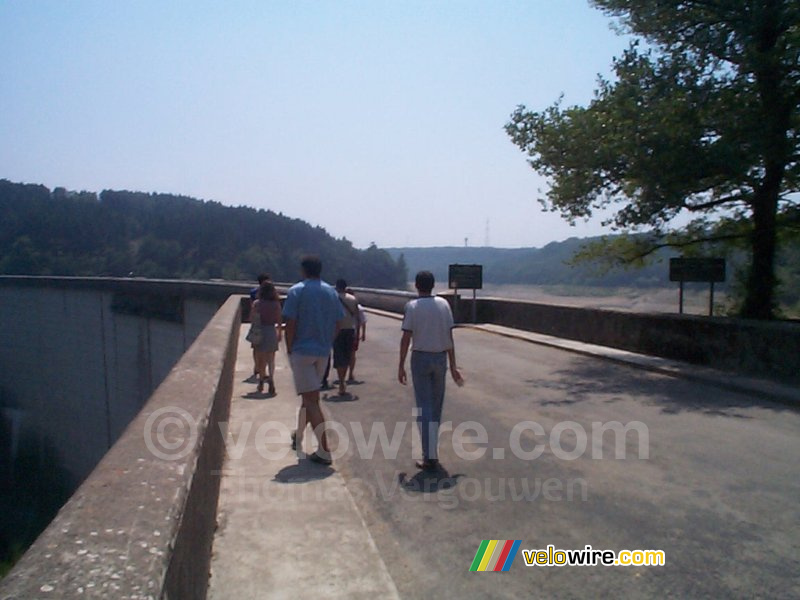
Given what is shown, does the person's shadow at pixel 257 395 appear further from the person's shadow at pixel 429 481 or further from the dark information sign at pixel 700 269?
the dark information sign at pixel 700 269

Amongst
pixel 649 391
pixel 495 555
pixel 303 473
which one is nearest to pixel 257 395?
pixel 303 473

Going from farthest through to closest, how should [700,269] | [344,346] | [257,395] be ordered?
[700,269] → [344,346] → [257,395]

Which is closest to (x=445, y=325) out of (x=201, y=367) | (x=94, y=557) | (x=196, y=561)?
(x=201, y=367)

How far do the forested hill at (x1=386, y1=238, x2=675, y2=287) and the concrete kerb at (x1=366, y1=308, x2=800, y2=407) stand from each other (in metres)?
1.95

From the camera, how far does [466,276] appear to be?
24.9 meters

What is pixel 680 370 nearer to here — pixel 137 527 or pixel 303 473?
pixel 303 473

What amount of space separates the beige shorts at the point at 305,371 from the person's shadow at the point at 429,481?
3.67 ft

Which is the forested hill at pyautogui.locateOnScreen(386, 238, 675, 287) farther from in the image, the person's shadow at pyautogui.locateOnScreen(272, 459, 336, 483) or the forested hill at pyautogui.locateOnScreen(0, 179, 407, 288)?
the person's shadow at pyautogui.locateOnScreen(272, 459, 336, 483)

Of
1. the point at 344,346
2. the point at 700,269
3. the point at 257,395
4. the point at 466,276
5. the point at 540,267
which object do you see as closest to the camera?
the point at 257,395

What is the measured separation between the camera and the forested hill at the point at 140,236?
68.6m

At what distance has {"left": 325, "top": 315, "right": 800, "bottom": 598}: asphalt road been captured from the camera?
4426 millimetres

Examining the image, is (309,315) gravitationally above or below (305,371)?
above

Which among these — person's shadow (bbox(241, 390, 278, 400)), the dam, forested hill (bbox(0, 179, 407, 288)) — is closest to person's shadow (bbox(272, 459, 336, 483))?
the dam

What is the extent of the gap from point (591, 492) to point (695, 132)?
10.1m
